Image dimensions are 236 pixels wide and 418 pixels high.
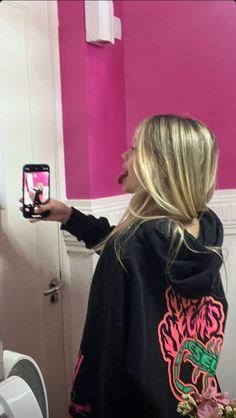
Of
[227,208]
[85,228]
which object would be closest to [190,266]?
[85,228]

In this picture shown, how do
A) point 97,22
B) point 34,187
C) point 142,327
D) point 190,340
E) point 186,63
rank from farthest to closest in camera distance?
1. point 186,63
2. point 97,22
3. point 34,187
4. point 190,340
5. point 142,327

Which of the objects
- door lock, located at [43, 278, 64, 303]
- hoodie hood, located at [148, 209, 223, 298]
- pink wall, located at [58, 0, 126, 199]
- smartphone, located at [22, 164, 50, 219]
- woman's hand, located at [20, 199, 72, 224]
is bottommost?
door lock, located at [43, 278, 64, 303]

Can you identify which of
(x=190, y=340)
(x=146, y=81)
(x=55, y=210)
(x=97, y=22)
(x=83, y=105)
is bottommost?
(x=190, y=340)

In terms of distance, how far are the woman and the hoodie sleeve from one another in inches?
11.1

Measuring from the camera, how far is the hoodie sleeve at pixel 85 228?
4.37 feet

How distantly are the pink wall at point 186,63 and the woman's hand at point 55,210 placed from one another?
63 cm

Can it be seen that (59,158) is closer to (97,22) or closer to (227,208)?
(97,22)

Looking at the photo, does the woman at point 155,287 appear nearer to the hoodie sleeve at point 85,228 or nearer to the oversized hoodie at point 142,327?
the oversized hoodie at point 142,327

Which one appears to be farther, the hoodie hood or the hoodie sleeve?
the hoodie sleeve

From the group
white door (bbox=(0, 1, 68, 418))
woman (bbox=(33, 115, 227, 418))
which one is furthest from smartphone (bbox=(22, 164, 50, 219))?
woman (bbox=(33, 115, 227, 418))

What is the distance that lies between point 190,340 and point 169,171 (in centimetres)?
40

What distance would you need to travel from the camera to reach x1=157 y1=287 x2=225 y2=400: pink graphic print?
103cm

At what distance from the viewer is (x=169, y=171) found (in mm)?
1032

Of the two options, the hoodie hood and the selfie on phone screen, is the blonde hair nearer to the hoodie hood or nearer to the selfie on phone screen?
the hoodie hood
